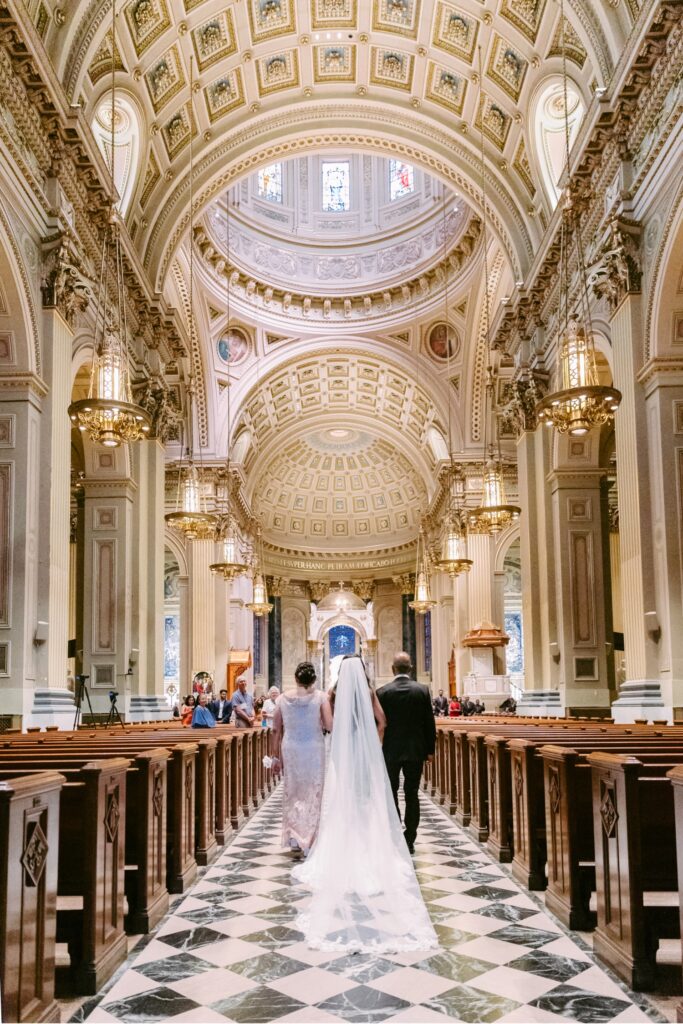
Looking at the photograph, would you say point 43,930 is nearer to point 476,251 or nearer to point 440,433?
point 476,251

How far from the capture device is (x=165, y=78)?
587 inches

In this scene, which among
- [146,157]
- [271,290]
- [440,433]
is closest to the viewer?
[146,157]

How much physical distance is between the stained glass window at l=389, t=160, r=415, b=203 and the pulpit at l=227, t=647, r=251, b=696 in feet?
46.0

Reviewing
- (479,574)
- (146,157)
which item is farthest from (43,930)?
(479,574)

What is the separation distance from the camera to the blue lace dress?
7.50 meters

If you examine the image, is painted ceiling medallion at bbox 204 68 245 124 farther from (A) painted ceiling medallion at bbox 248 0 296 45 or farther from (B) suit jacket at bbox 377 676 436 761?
(B) suit jacket at bbox 377 676 436 761

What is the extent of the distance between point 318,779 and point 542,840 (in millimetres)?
2011

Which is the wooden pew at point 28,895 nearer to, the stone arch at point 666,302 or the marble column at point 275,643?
the stone arch at point 666,302

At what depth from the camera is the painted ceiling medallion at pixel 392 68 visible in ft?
53.2

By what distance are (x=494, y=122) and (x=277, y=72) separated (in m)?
3.93

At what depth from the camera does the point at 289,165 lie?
2838 cm

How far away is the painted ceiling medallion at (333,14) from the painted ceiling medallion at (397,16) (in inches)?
15.0

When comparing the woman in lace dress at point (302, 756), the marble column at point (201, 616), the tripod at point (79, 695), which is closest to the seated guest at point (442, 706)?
the marble column at point (201, 616)

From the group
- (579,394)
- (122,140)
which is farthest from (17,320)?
(579,394)
